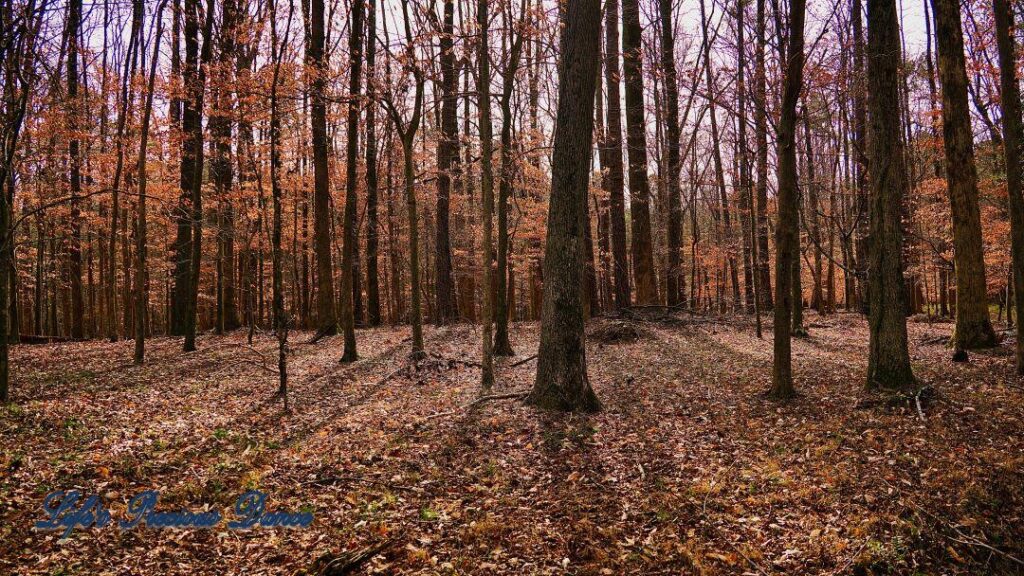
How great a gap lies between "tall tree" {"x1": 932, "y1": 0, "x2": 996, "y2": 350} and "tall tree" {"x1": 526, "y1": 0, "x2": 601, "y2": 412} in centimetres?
699

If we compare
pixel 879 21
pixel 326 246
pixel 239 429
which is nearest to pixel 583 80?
pixel 879 21

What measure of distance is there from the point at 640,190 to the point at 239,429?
12.6 metres

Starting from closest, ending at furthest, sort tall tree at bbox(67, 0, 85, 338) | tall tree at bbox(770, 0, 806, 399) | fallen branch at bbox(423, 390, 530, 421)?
tall tree at bbox(770, 0, 806, 399)
fallen branch at bbox(423, 390, 530, 421)
tall tree at bbox(67, 0, 85, 338)

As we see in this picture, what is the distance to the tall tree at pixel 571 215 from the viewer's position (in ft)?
21.9

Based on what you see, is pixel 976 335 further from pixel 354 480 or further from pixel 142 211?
pixel 142 211

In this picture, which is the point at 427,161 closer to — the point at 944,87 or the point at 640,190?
the point at 640,190

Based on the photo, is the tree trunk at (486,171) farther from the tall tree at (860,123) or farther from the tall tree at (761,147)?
the tall tree at (860,123)

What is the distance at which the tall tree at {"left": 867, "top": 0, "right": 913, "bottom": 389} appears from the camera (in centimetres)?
640

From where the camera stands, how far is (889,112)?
652 cm

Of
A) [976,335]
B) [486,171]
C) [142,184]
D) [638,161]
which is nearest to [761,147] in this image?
[638,161]

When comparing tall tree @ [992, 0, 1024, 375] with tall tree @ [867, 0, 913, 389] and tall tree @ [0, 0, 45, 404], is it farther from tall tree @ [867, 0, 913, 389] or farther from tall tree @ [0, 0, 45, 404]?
tall tree @ [0, 0, 45, 404]

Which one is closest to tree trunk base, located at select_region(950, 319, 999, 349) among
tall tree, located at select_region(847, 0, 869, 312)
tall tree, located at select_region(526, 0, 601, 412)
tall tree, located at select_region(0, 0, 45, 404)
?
tall tree, located at select_region(847, 0, 869, 312)

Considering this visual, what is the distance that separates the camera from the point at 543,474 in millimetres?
5105

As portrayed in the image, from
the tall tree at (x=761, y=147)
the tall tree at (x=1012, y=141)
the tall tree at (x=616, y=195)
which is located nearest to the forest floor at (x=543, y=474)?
the tall tree at (x=1012, y=141)
